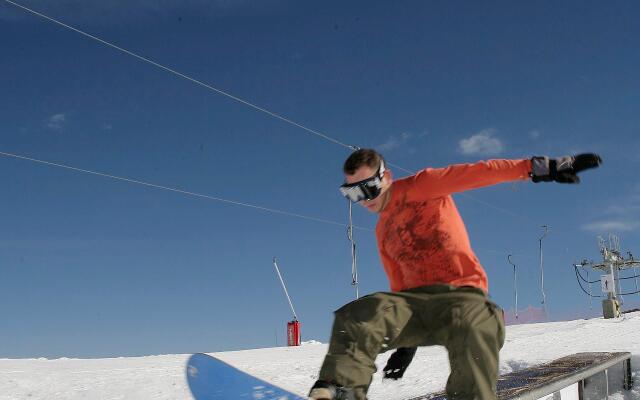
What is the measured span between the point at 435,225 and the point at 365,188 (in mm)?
418

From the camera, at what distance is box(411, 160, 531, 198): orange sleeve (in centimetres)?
291

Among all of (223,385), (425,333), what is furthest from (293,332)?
(425,333)

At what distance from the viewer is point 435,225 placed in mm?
3061

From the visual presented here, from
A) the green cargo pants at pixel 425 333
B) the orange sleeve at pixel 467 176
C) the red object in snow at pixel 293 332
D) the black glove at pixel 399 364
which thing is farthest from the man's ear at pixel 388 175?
the red object in snow at pixel 293 332

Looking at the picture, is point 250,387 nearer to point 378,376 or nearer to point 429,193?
point 429,193

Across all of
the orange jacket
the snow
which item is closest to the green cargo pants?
the orange jacket

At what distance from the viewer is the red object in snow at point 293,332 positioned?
46.6 ft

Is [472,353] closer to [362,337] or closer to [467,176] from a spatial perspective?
[362,337]

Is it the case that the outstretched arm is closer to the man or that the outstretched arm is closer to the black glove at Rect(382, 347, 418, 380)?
the man

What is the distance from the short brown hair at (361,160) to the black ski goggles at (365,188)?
0.05 meters

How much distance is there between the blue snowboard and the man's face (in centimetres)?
109

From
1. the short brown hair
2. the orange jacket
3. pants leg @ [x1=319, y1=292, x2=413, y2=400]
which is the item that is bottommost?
pants leg @ [x1=319, y1=292, x2=413, y2=400]

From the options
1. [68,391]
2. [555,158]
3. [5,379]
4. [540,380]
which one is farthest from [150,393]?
[555,158]

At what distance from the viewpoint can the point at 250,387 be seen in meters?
3.36
